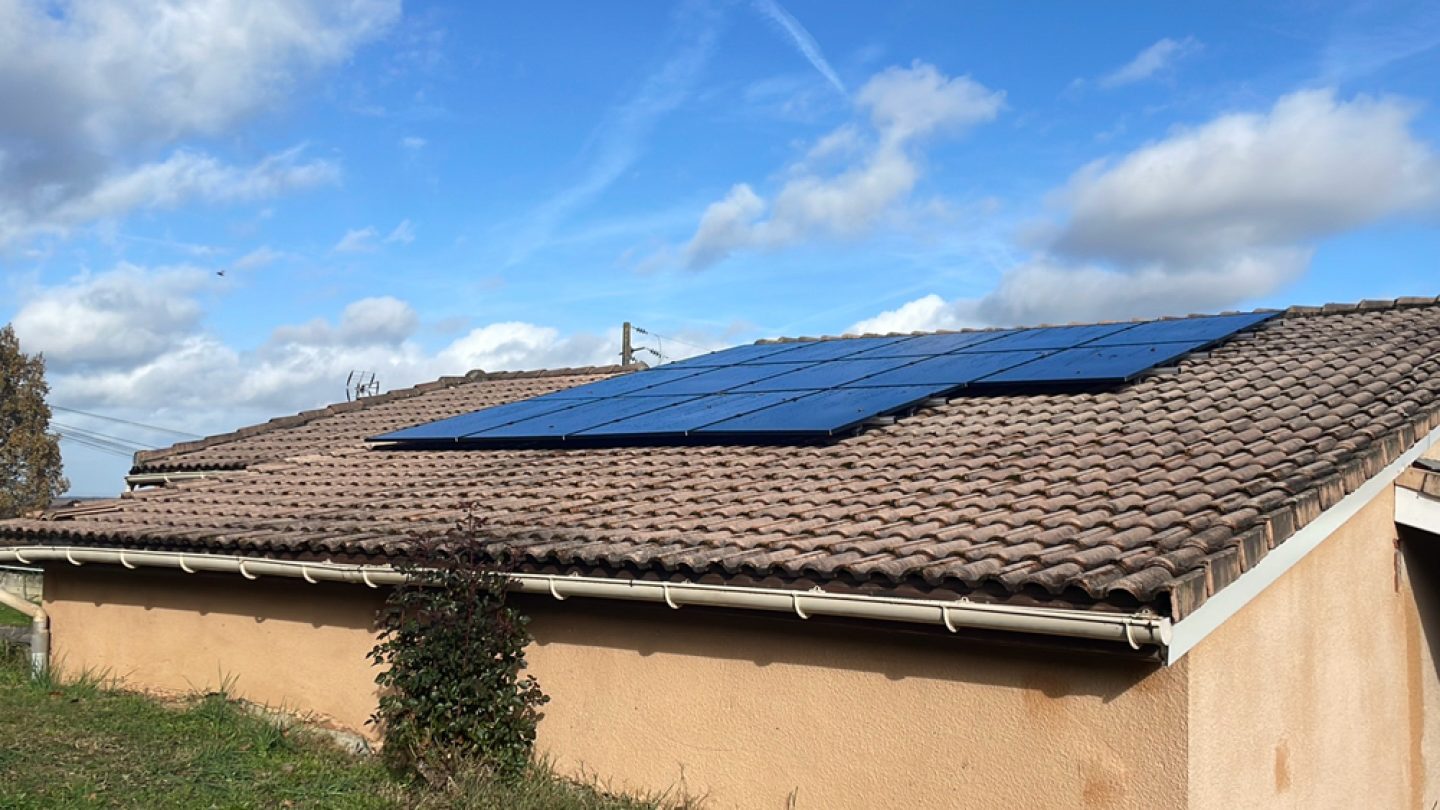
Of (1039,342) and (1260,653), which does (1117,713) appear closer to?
(1260,653)

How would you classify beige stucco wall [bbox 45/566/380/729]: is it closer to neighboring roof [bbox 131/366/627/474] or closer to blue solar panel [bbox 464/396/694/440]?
blue solar panel [bbox 464/396/694/440]

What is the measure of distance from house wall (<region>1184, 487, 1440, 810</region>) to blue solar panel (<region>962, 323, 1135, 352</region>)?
4053 mm

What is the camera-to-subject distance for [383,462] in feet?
40.4

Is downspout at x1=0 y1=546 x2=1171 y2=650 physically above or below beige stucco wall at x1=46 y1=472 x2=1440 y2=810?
above

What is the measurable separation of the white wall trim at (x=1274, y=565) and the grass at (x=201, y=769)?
10.7 ft

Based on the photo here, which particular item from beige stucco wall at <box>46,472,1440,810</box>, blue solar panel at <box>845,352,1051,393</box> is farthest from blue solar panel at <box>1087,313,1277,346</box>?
beige stucco wall at <box>46,472,1440,810</box>

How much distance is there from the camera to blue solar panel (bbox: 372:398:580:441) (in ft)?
42.0

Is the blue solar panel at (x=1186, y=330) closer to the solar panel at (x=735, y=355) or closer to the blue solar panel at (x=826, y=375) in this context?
the blue solar panel at (x=826, y=375)

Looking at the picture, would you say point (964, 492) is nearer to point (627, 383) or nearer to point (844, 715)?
point (844, 715)

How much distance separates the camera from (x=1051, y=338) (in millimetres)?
12500

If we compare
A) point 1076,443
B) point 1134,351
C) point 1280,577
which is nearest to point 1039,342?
point 1134,351

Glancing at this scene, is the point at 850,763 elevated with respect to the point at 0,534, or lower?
lower

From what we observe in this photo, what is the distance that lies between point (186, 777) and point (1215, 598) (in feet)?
20.8

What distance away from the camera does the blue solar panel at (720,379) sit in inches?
503
